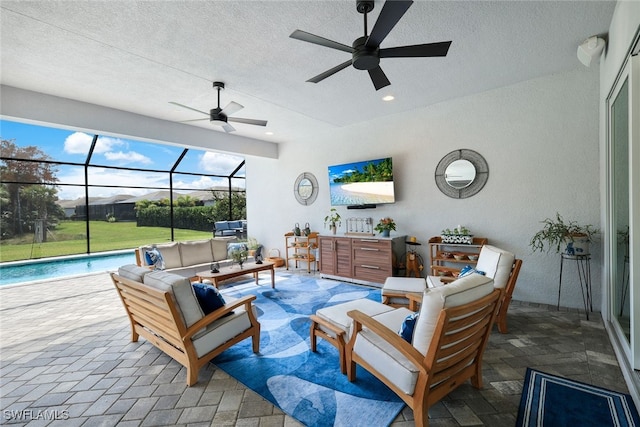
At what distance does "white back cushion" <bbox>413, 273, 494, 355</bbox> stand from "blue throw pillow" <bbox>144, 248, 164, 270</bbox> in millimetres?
4481

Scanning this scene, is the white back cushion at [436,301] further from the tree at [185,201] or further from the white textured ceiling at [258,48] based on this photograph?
Answer: the tree at [185,201]

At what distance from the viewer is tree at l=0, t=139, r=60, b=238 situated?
21.6 ft

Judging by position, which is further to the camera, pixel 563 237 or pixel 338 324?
pixel 563 237

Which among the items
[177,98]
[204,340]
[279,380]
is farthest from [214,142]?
[279,380]

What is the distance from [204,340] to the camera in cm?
230

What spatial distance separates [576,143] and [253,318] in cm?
436

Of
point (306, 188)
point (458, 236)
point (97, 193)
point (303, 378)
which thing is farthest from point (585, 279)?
point (97, 193)

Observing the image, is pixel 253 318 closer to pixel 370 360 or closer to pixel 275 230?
pixel 370 360

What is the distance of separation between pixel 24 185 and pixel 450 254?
33.0ft

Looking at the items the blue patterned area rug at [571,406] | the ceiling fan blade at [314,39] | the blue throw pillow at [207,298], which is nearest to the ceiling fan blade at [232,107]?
the ceiling fan blade at [314,39]

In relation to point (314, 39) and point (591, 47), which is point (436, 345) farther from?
point (591, 47)

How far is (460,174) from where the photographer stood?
4.33m

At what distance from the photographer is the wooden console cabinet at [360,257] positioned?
15.4 ft

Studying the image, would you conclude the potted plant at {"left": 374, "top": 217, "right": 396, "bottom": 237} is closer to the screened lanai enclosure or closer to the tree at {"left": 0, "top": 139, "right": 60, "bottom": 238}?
the screened lanai enclosure
